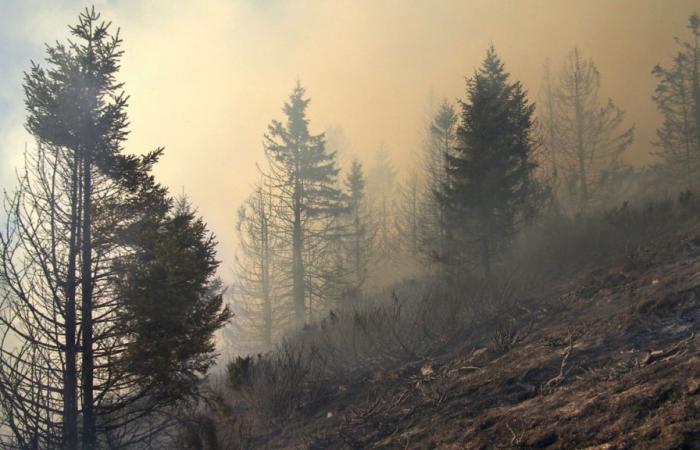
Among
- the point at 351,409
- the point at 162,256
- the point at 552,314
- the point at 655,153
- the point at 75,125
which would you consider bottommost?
the point at 351,409

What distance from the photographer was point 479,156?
16.0 m

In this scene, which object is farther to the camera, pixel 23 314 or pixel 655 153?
pixel 655 153

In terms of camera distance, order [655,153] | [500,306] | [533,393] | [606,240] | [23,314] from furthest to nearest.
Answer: [655,153] → [606,240] → [500,306] → [23,314] → [533,393]

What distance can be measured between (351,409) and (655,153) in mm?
36066

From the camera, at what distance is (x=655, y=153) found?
35.0m

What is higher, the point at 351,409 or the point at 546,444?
the point at 546,444

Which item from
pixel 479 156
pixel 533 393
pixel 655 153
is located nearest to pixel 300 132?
pixel 479 156

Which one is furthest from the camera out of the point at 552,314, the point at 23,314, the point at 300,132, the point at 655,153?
the point at 655,153

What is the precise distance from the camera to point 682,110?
114 feet

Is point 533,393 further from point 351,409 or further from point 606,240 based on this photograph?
point 606,240

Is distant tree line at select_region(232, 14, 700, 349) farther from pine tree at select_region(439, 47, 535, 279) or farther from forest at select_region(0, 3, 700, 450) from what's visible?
forest at select_region(0, 3, 700, 450)

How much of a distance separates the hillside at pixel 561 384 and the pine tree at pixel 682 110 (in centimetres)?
2644

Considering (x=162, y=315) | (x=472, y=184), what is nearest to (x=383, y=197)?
(x=472, y=184)

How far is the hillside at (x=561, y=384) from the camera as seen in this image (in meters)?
4.00
